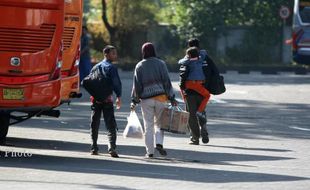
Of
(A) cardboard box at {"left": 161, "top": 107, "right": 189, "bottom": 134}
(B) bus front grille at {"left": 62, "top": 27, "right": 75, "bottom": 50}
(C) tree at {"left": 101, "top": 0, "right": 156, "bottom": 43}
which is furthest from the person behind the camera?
(C) tree at {"left": 101, "top": 0, "right": 156, "bottom": 43}

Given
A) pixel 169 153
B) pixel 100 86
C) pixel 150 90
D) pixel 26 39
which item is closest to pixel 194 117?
pixel 169 153

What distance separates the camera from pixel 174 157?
15930 mm

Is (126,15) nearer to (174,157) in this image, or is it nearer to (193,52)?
(193,52)

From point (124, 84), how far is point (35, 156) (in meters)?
17.9

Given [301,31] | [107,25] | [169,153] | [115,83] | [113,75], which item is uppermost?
[113,75]

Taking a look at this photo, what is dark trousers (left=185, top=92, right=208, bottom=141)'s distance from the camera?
696 inches

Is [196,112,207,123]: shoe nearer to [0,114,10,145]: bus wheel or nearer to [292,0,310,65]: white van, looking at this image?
[0,114,10,145]: bus wheel

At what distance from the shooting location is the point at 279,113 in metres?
24.8

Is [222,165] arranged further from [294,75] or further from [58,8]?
[294,75]

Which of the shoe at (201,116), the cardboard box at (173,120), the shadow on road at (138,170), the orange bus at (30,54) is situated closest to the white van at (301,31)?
the shoe at (201,116)

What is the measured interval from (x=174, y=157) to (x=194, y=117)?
1956 mm

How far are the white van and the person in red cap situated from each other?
2434 centimetres

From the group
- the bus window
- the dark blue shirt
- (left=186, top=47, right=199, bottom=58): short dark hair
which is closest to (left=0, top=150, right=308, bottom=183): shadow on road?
the dark blue shirt

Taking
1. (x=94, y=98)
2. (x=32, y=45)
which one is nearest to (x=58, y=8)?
(x=32, y=45)
